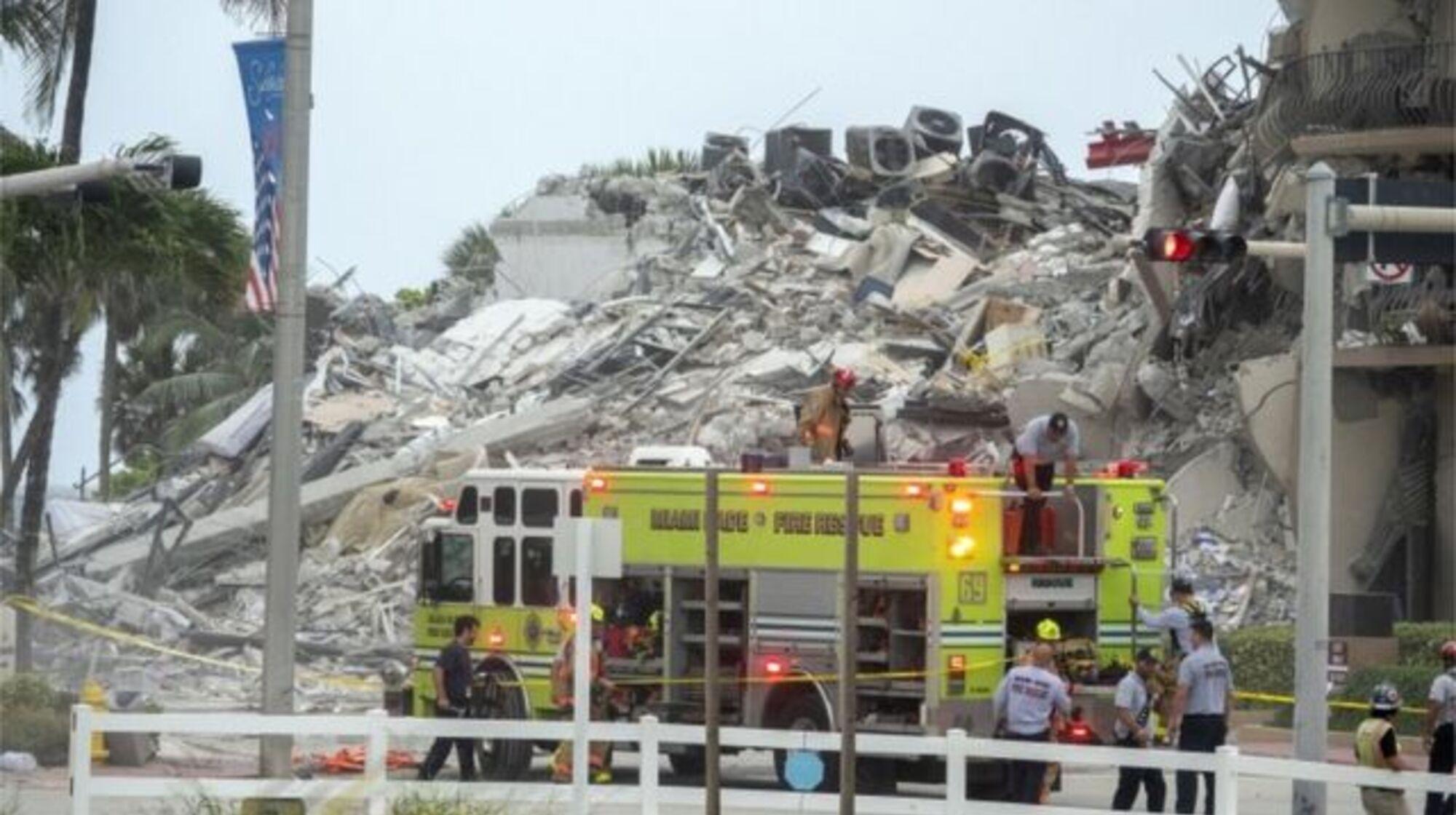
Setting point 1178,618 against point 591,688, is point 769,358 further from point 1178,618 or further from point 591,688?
point 1178,618

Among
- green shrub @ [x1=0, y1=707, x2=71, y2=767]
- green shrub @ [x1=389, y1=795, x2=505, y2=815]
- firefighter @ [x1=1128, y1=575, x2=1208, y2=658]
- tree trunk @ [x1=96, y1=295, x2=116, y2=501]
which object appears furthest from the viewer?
tree trunk @ [x1=96, y1=295, x2=116, y2=501]

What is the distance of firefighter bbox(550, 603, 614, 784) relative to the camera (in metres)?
26.9

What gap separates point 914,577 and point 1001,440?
2289 cm

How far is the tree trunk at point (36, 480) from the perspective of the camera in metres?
35.9

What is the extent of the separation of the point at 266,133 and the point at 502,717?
278 inches

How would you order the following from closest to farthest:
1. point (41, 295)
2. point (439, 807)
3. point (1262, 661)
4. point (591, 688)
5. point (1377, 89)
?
point (439, 807), point (591, 688), point (41, 295), point (1262, 661), point (1377, 89)

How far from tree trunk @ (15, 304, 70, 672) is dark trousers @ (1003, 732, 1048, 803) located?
1472 centimetres

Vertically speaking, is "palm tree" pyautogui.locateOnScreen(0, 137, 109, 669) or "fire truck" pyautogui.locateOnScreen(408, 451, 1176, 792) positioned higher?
"palm tree" pyautogui.locateOnScreen(0, 137, 109, 669)

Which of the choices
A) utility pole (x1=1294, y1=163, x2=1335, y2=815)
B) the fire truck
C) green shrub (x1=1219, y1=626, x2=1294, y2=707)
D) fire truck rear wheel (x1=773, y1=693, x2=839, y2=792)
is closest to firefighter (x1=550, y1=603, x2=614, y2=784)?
the fire truck

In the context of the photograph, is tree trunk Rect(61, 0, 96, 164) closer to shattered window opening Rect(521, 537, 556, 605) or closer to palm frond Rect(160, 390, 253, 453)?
shattered window opening Rect(521, 537, 556, 605)

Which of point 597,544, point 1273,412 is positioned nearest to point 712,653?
point 597,544

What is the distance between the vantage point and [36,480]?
36406 millimetres

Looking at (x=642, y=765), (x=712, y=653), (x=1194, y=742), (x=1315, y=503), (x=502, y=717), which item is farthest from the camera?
(x=502, y=717)

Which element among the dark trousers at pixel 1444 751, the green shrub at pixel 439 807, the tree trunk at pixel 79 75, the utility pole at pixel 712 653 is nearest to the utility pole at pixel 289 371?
the green shrub at pixel 439 807
